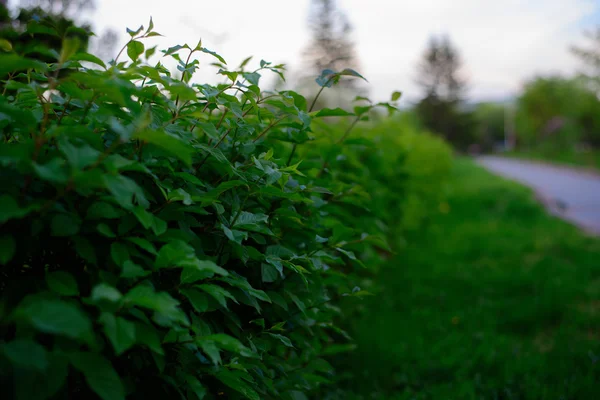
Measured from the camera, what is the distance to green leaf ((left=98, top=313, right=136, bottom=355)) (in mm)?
776

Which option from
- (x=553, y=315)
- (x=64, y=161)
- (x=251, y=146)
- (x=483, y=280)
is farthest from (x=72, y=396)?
(x=483, y=280)

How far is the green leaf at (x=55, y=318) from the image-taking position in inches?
28.1

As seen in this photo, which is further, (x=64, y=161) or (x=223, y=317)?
(x=223, y=317)

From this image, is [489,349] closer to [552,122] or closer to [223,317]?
[223,317]

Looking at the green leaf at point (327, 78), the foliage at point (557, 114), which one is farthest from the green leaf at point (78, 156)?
the foliage at point (557, 114)

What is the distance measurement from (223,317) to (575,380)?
2481 millimetres

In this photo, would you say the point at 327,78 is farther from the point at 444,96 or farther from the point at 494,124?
the point at 494,124

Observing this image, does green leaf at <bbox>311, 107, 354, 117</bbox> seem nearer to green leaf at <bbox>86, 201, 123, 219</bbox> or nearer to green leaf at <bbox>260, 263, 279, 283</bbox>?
green leaf at <bbox>260, 263, 279, 283</bbox>

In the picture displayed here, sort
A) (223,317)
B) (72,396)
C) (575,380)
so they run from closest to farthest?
(72,396) < (223,317) < (575,380)

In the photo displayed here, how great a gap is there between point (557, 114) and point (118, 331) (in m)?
44.4

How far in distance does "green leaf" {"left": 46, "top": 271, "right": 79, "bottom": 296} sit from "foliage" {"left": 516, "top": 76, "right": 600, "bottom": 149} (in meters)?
38.9

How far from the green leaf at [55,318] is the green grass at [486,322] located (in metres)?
2.38

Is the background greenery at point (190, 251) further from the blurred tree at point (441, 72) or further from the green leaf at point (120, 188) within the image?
the blurred tree at point (441, 72)

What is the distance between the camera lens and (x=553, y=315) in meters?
3.93
